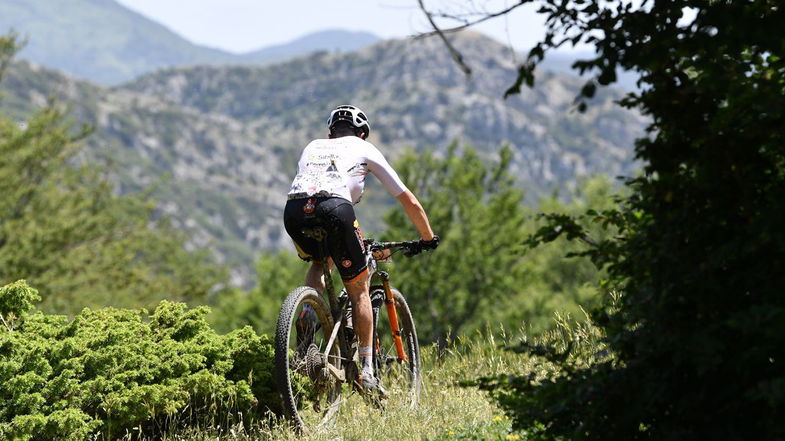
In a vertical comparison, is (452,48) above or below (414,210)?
below

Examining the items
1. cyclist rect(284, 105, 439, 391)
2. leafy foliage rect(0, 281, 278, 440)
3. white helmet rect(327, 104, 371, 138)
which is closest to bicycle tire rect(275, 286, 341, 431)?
cyclist rect(284, 105, 439, 391)

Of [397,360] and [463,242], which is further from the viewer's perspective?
[463,242]

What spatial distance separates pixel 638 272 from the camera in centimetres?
284

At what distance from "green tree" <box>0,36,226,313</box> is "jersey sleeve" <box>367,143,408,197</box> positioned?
753 inches

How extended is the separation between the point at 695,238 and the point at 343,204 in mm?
2732

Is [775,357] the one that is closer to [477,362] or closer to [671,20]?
[671,20]

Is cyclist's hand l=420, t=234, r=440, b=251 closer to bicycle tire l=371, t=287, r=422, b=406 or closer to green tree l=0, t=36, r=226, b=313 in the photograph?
bicycle tire l=371, t=287, r=422, b=406

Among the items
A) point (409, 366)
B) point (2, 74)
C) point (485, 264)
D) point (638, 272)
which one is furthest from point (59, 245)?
point (638, 272)

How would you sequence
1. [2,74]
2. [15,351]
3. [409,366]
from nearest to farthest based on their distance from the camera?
1. [15,351]
2. [409,366]
3. [2,74]

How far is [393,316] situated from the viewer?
6.14 m

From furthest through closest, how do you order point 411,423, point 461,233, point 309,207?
point 461,233 → point 309,207 → point 411,423

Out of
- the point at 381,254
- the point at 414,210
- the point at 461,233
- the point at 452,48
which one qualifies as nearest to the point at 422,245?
the point at 381,254

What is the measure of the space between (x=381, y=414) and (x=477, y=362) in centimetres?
156

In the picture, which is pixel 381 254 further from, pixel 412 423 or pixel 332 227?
pixel 412 423
